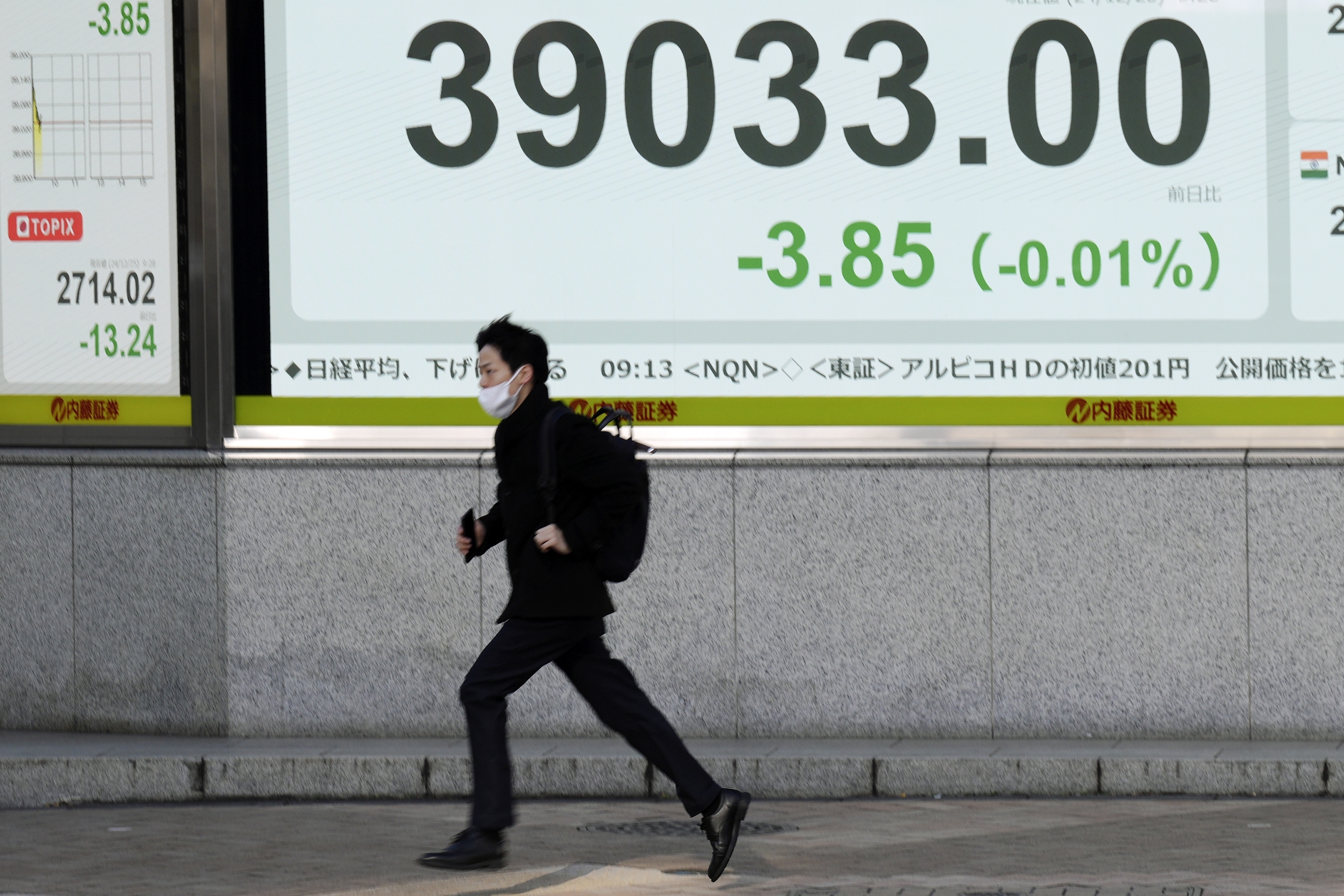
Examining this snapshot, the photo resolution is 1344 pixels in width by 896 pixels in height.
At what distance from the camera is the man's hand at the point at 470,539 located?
5891 millimetres

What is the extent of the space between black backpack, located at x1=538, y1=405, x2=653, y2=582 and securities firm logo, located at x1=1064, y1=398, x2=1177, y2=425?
2990mm

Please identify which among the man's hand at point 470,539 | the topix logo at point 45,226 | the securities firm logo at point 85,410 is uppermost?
the topix logo at point 45,226

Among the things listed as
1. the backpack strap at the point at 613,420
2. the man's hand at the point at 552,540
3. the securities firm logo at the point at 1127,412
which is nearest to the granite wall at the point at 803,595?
the securities firm logo at the point at 1127,412

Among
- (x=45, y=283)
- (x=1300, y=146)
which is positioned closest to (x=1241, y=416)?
(x=1300, y=146)

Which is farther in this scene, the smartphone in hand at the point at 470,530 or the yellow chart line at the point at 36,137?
the yellow chart line at the point at 36,137

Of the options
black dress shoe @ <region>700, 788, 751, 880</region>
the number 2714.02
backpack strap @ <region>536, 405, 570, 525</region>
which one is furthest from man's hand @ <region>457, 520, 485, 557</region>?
the number 2714.02

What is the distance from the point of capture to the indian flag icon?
812 centimetres

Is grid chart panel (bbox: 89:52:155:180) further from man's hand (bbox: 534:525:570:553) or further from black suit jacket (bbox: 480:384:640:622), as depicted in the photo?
man's hand (bbox: 534:525:570:553)

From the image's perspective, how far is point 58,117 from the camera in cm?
845

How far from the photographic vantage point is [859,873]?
5.95m

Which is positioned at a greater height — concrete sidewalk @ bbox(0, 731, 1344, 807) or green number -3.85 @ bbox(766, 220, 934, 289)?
green number -3.85 @ bbox(766, 220, 934, 289)

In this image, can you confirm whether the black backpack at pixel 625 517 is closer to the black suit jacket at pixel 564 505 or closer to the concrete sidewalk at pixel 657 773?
the black suit jacket at pixel 564 505

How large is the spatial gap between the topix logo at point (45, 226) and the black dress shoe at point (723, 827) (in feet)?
14.2
